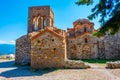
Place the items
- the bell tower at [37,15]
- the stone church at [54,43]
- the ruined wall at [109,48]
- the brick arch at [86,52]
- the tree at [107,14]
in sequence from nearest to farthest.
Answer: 1. the tree at [107,14]
2. the stone church at [54,43]
3. the bell tower at [37,15]
4. the ruined wall at [109,48]
5. the brick arch at [86,52]

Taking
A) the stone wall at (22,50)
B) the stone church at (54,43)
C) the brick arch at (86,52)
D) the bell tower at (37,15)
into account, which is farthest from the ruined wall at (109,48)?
the stone wall at (22,50)

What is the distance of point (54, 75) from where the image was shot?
51.6 feet

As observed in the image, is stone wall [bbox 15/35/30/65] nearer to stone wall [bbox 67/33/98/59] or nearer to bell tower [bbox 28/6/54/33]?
bell tower [bbox 28/6/54/33]

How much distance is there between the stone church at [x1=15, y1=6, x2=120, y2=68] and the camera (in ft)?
61.3

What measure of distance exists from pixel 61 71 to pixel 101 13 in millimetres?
11046

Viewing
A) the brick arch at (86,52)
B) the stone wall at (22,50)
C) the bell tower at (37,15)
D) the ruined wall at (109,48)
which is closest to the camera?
the stone wall at (22,50)

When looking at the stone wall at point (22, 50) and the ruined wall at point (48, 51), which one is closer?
the ruined wall at point (48, 51)

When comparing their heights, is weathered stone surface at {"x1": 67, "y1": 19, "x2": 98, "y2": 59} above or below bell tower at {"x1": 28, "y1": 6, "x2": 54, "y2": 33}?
below

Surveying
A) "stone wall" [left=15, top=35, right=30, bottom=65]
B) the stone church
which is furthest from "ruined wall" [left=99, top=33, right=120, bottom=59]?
"stone wall" [left=15, top=35, right=30, bottom=65]

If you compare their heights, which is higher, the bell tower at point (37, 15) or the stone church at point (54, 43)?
the bell tower at point (37, 15)

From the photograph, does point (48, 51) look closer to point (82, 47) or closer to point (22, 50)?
point (22, 50)

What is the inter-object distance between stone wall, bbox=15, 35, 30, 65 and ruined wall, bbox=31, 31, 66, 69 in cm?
503

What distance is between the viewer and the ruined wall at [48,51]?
60.5 feet

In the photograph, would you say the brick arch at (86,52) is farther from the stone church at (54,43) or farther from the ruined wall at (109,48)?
the ruined wall at (109,48)
